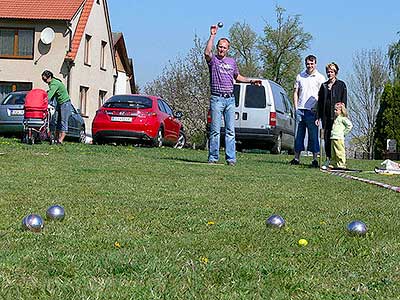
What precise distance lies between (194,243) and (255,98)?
18.5 m

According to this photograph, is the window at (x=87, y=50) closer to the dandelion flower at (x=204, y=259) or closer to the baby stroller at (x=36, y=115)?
the baby stroller at (x=36, y=115)

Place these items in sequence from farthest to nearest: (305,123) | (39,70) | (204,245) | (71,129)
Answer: (39,70)
(71,129)
(305,123)
(204,245)

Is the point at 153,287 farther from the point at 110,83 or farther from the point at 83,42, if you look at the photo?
the point at 110,83

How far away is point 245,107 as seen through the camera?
23422 millimetres

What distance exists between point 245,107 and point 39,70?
21.1 m

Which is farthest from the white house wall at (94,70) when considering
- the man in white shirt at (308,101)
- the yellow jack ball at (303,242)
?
the yellow jack ball at (303,242)

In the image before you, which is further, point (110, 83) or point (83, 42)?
point (110, 83)

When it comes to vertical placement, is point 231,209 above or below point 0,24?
below

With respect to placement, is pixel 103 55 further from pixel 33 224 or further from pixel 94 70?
pixel 33 224

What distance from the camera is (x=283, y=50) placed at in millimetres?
71750

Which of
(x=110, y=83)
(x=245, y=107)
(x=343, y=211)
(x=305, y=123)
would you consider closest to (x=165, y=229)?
(x=343, y=211)

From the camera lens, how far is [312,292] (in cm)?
383

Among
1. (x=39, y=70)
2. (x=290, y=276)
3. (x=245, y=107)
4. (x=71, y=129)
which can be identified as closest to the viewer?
(x=290, y=276)

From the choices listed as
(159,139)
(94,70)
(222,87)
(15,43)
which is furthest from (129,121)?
(94,70)
